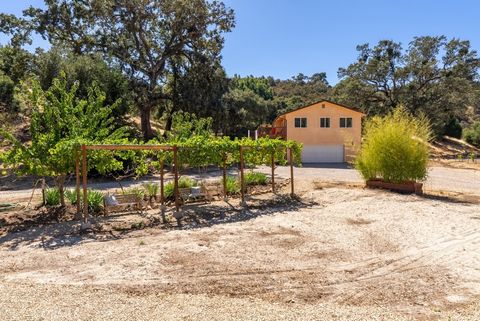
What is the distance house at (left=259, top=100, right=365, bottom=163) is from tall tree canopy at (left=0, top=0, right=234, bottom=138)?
10.1 meters

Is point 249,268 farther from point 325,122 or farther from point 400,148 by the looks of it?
point 325,122

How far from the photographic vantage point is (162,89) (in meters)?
35.5

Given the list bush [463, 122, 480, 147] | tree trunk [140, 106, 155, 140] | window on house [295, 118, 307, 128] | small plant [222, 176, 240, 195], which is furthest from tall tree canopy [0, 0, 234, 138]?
bush [463, 122, 480, 147]

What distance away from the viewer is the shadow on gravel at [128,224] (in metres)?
9.25

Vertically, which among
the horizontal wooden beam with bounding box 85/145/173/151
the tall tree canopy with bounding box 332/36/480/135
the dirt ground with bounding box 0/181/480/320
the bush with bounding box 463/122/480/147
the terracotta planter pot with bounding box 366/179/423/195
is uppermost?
the tall tree canopy with bounding box 332/36/480/135

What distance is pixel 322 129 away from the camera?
3656 cm

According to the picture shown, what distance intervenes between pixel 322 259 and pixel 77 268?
467 centimetres

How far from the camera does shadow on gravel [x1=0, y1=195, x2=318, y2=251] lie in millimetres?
9250

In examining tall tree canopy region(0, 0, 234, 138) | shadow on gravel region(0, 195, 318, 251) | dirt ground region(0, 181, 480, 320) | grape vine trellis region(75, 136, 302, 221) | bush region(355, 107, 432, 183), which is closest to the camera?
dirt ground region(0, 181, 480, 320)

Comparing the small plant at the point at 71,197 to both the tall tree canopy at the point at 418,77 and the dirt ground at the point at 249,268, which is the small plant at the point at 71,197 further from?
the tall tree canopy at the point at 418,77

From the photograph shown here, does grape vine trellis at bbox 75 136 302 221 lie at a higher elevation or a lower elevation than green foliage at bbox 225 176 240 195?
higher

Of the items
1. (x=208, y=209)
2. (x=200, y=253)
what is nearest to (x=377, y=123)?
(x=208, y=209)

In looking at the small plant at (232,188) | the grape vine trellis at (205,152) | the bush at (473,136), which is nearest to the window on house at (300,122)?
the grape vine trellis at (205,152)

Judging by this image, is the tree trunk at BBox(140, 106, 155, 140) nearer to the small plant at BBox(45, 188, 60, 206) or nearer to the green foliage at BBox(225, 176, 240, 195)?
the green foliage at BBox(225, 176, 240, 195)
